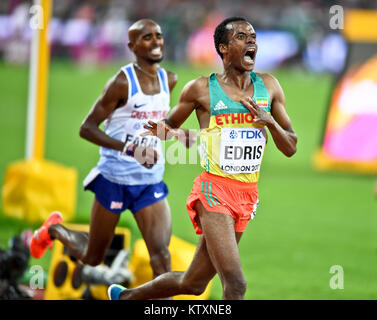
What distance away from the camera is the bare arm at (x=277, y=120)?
18.8ft

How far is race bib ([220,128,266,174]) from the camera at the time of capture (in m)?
5.88

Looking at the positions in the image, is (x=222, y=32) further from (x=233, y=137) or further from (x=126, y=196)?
(x=126, y=196)

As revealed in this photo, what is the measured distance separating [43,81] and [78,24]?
23317mm

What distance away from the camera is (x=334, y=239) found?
11.0 meters

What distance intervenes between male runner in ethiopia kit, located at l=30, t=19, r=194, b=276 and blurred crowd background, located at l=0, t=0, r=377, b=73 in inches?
942

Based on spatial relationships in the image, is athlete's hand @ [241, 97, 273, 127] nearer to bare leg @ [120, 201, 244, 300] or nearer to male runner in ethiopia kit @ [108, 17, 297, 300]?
male runner in ethiopia kit @ [108, 17, 297, 300]

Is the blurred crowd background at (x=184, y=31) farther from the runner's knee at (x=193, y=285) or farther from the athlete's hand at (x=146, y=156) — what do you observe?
the runner's knee at (x=193, y=285)

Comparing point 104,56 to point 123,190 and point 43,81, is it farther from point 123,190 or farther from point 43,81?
point 123,190

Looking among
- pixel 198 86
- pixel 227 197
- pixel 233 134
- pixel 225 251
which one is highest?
pixel 198 86

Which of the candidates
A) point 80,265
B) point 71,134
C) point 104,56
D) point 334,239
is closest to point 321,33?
point 104,56

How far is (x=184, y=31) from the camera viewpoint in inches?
1359

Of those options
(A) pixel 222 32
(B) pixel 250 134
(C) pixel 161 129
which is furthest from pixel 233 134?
(A) pixel 222 32

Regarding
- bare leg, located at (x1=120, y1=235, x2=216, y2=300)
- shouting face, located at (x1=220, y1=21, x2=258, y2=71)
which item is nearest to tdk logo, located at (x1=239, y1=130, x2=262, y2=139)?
shouting face, located at (x1=220, y1=21, x2=258, y2=71)

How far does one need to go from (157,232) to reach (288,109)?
1658 centimetres
